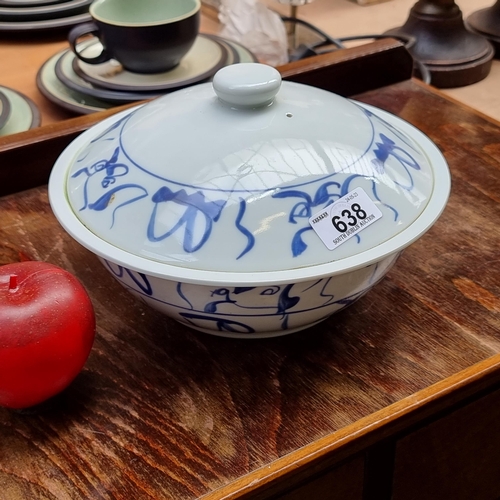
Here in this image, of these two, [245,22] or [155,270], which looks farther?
[245,22]

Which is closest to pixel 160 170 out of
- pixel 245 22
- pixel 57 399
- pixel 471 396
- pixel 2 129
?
pixel 57 399

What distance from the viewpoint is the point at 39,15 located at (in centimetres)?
112

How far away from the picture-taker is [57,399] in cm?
49

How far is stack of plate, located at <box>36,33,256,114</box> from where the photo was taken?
85 centimetres

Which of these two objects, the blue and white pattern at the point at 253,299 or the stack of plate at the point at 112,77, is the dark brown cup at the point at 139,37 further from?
the blue and white pattern at the point at 253,299

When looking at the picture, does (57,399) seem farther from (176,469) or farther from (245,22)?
(245,22)

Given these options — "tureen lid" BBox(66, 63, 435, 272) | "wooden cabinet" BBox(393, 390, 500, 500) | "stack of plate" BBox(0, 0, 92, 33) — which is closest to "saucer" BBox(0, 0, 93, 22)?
"stack of plate" BBox(0, 0, 92, 33)

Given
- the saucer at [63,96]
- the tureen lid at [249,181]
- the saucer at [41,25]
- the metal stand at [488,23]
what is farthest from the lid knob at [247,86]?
the metal stand at [488,23]

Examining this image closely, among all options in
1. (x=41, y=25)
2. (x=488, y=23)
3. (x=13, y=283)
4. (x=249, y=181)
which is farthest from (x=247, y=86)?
(x=488, y=23)

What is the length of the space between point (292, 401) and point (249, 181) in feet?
0.55

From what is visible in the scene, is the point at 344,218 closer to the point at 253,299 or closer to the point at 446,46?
the point at 253,299

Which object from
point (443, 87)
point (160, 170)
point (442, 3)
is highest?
point (160, 170)

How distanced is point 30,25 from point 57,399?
2.71 feet

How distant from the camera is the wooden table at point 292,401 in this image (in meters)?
0.44
